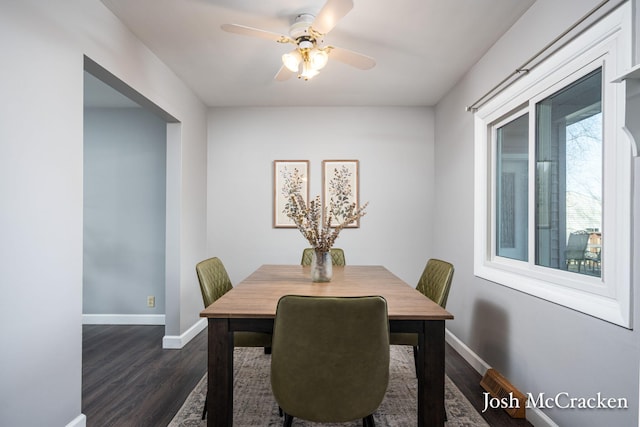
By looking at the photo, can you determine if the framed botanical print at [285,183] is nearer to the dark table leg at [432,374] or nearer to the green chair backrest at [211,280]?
the green chair backrest at [211,280]

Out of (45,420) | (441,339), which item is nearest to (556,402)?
(441,339)

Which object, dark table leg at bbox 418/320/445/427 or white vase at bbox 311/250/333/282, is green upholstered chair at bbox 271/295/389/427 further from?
white vase at bbox 311/250/333/282

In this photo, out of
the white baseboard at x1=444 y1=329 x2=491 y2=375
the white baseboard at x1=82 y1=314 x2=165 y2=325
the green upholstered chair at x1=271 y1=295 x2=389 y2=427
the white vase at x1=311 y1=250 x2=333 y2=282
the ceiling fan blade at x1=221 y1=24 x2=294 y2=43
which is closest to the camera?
the green upholstered chair at x1=271 y1=295 x2=389 y2=427

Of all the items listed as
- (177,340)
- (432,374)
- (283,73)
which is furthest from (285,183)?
(432,374)

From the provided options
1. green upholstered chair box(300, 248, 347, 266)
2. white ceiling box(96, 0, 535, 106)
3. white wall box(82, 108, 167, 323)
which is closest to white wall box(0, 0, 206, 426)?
white ceiling box(96, 0, 535, 106)

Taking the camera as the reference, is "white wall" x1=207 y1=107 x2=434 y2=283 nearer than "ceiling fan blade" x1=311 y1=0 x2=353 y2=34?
No

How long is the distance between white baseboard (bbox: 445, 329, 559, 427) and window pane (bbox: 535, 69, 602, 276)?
0.84 meters

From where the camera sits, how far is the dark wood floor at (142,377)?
2.17 meters

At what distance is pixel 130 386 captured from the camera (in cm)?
256

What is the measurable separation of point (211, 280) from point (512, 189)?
230 centimetres

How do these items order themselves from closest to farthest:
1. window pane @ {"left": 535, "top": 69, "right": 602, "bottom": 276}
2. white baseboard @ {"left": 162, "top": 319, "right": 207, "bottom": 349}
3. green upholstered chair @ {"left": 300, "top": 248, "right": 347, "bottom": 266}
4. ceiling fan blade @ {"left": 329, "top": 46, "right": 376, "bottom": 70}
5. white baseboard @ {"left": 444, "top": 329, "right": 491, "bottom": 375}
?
window pane @ {"left": 535, "top": 69, "right": 602, "bottom": 276}, ceiling fan blade @ {"left": 329, "top": 46, "right": 376, "bottom": 70}, white baseboard @ {"left": 444, "top": 329, "right": 491, "bottom": 375}, white baseboard @ {"left": 162, "top": 319, "right": 207, "bottom": 349}, green upholstered chair @ {"left": 300, "top": 248, "right": 347, "bottom": 266}

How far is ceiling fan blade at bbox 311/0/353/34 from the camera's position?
1695 mm

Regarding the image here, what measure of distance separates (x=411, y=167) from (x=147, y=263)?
332 cm

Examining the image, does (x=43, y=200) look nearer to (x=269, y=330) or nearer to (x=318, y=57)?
(x=269, y=330)
